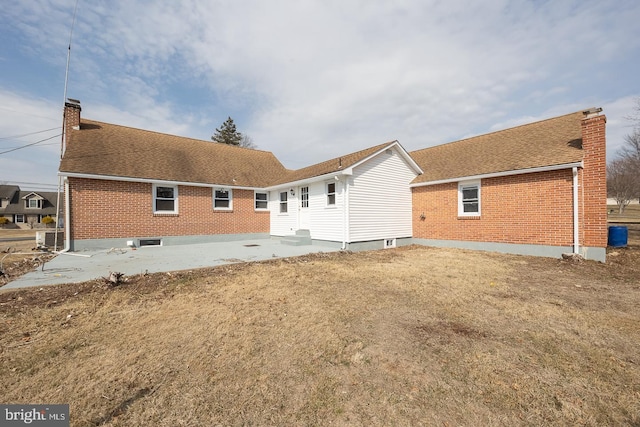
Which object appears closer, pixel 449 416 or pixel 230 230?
pixel 449 416

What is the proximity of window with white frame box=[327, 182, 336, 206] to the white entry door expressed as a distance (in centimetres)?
181

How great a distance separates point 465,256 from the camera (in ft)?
35.4

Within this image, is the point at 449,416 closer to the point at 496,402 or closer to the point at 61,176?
the point at 496,402

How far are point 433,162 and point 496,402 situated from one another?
14.7m

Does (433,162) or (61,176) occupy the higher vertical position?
(433,162)

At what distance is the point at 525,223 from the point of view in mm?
10969

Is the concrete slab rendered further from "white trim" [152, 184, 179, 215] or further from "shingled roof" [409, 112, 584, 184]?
"shingled roof" [409, 112, 584, 184]

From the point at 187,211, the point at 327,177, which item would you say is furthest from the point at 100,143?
the point at 327,177

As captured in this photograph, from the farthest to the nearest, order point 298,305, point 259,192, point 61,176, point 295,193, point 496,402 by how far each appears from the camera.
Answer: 1. point 259,192
2. point 295,193
3. point 61,176
4. point 298,305
5. point 496,402

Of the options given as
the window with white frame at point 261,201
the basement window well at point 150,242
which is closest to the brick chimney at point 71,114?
the basement window well at point 150,242

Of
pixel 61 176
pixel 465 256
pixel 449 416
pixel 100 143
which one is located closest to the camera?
pixel 449 416

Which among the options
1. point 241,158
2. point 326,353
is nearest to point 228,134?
point 241,158

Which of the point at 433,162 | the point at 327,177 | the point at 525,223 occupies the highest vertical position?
the point at 433,162

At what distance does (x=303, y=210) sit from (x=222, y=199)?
200 inches
